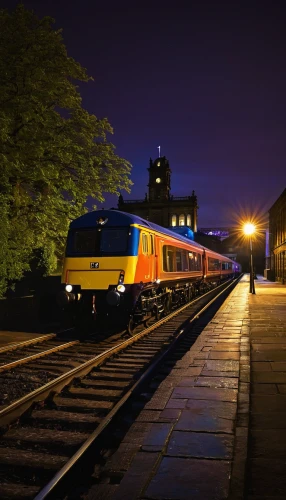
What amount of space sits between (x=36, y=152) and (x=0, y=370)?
30.8ft

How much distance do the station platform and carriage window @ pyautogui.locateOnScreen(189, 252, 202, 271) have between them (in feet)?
41.4

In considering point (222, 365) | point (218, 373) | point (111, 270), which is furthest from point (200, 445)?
point (111, 270)

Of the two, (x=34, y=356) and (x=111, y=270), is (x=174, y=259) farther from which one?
(x=34, y=356)

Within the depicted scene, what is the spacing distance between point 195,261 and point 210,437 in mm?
17912

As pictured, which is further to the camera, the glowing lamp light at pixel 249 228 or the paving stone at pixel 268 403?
the glowing lamp light at pixel 249 228

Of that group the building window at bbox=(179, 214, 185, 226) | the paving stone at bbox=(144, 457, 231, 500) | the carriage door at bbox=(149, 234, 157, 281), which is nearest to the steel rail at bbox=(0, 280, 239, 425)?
the paving stone at bbox=(144, 457, 231, 500)

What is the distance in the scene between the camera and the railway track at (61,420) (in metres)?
3.74

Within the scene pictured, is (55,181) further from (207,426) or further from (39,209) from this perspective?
(207,426)

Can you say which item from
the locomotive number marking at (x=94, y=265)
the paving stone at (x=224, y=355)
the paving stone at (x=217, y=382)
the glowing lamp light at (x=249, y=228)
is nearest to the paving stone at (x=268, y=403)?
the paving stone at (x=217, y=382)

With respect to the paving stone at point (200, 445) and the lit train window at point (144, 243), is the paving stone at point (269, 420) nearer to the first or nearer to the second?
the paving stone at point (200, 445)

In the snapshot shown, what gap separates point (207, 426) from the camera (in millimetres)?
4398

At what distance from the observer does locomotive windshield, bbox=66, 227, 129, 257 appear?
440 inches

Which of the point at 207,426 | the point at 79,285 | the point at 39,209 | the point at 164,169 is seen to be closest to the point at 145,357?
the point at 79,285

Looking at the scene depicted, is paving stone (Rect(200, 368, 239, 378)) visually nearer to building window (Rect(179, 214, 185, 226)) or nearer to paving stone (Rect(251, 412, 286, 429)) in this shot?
paving stone (Rect(251, 412, 286, 429))
